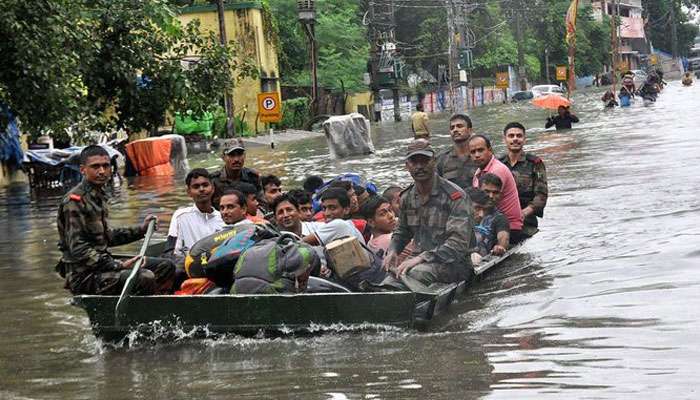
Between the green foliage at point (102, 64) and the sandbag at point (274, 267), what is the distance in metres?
9.53

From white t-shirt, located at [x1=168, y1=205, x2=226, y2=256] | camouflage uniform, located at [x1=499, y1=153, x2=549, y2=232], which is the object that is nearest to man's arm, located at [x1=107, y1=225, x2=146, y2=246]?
white t-shirt, located at [x1=168, y1=205, x2=226, y2=256]

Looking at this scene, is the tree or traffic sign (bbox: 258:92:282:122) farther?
the tree

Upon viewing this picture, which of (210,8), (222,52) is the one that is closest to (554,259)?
(222,52)

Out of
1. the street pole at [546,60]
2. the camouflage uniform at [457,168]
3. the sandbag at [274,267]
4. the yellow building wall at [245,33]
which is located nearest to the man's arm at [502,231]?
the camouflage uniform at [457,168]

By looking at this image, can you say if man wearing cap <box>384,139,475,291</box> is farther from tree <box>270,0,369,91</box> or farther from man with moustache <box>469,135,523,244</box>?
tree <box>270,0,369,91</box>

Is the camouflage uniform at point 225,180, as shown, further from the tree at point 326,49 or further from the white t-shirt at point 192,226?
the tree at point 326,49

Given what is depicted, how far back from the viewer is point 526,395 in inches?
290

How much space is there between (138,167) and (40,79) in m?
15.2

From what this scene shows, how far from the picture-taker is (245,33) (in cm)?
5400

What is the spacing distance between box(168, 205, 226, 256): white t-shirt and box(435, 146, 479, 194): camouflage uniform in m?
3.09

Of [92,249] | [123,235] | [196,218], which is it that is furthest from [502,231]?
[92,249]

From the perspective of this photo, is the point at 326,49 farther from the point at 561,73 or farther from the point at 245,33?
the point at 561,73

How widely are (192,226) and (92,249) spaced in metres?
1.27

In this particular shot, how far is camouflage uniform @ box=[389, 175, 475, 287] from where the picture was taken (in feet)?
33.6
